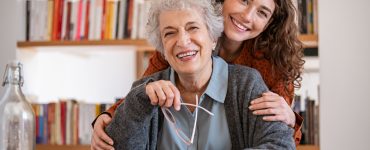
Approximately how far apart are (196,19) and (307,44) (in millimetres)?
1534

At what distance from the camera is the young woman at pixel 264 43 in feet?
6.14

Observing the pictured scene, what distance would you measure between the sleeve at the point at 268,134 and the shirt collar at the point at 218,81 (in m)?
0.08

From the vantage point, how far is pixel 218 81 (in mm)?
1645

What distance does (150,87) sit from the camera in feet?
4.70

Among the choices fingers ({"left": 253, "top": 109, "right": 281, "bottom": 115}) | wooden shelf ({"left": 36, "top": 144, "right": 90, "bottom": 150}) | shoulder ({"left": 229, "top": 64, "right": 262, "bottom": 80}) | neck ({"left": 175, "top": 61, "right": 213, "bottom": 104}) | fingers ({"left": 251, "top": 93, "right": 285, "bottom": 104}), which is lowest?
wooden shelf ({"left": 36, "top": 144, "right": 90, "bottom": 150})

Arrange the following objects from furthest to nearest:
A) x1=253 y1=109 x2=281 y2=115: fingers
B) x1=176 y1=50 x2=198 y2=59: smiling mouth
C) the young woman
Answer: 1. the young woman
2. x1=176 y1=50 x2=198 y2=59: smiling mouth
3. x1=253 y1=109 x2=281 y2=115: fingers

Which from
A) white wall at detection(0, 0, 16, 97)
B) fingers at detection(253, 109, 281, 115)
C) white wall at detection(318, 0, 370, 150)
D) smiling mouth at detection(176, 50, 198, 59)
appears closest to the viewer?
fingers at detection(253, 109, 281, 115)

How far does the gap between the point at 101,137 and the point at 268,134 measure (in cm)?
47

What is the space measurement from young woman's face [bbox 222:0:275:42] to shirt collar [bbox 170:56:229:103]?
215 mm

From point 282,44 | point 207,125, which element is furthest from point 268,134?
point 282,44

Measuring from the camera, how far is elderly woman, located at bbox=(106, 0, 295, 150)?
5.05 ft

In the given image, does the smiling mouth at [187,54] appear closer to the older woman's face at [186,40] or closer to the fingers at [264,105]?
the older woman's face at [186,40]

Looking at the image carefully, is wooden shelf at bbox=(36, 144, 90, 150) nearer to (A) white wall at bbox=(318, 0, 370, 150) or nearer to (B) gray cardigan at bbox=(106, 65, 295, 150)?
(A) white wall at bbox=(318, 0, 370, 150)

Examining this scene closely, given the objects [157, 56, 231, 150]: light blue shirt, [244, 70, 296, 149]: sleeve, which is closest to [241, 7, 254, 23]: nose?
[157, 56, 231, 150]: light blue shirt
